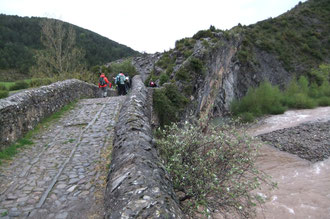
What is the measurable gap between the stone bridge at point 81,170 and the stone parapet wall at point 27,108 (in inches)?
0.9

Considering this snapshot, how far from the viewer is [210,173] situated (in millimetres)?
3895

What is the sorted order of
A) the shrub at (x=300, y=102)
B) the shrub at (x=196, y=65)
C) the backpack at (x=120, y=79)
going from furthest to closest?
1. the shrub at (x=300, y=102)
2. the shrub at (x=196, y=65)
3. the backpack at (x=120, y=79)

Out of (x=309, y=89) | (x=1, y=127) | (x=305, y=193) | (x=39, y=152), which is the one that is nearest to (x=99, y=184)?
(x=39, y=152)

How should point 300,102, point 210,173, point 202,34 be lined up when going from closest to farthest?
point 210,173, point 202,34, point 300,102

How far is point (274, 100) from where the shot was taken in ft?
89.9

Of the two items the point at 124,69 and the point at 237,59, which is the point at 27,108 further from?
the point at 237,59

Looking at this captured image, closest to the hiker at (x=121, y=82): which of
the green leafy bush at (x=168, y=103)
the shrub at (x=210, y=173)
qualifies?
the green leafy bush at (x=168, y=103)

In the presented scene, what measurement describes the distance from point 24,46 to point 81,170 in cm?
5817

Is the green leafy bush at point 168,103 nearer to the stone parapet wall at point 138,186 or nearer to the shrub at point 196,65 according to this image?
the shrub at point 196,65

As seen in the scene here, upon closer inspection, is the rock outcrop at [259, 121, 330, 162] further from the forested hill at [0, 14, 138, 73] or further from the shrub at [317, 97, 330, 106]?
the forested hill at [0, 14, 138, 73]

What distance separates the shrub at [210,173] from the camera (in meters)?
3.90

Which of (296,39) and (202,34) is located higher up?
(296,39)

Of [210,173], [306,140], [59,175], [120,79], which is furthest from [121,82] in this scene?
[306,140]

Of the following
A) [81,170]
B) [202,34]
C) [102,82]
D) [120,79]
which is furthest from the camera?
[202,34]
